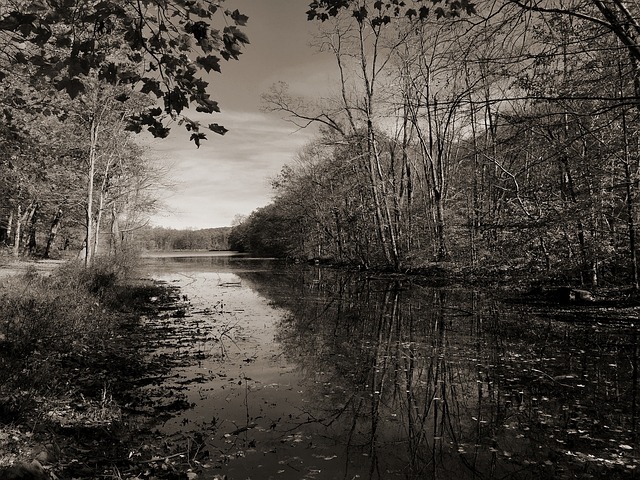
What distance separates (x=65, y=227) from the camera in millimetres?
39719

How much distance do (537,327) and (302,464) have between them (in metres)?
9.25

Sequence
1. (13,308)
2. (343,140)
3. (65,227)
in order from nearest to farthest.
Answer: (13,308), (343,140), (65,227)

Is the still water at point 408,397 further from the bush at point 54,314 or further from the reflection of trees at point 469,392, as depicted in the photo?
the bush at point 54,314

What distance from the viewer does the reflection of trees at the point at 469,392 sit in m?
4.57

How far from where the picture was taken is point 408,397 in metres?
6.37

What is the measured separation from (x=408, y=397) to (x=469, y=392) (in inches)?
39.9

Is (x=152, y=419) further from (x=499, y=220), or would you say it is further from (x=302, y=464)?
(x=499, y=220)

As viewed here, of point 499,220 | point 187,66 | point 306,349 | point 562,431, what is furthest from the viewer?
point 499,220

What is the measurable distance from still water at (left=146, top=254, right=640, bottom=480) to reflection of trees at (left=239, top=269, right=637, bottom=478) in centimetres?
2

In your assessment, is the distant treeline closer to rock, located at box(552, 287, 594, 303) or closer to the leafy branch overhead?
rock, located at box(552, 287, 594, 303)

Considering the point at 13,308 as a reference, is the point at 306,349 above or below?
below

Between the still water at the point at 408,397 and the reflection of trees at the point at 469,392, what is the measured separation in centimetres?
2

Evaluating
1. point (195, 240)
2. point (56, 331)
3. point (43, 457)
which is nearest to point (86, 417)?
point (43, 457)

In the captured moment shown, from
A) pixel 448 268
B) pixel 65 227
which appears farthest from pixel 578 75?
pixel 65 227
